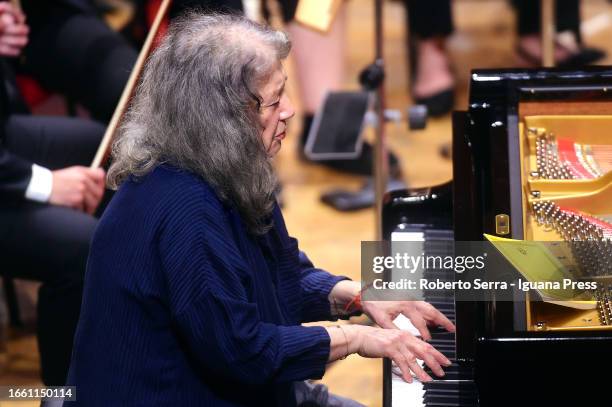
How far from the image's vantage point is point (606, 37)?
532 centimetres

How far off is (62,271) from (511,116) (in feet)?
4.01

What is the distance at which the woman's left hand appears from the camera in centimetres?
186

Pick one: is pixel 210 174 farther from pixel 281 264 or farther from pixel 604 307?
pixel 604 307

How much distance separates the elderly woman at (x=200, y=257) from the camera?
63.9 inches

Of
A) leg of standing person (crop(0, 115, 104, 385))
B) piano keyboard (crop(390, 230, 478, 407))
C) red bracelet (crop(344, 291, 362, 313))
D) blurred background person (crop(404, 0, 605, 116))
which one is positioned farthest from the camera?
blurred background person (crop(404, 0, 605, 116))

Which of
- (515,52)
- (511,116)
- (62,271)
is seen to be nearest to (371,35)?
(515,52)

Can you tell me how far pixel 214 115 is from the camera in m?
1.68

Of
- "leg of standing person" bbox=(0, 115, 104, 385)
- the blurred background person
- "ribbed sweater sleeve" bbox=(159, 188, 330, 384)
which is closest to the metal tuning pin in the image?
"ribbed sweater sleeve" bbox=(159, 188, 330, 384)

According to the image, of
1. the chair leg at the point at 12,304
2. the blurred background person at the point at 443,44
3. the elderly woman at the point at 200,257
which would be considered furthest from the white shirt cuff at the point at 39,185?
the blurred background person at the point at 443,44

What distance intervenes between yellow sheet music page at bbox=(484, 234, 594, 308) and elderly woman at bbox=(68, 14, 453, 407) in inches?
8.1

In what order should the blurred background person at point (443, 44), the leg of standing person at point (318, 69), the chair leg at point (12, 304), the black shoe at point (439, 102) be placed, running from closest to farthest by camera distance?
the chair leg at point (12, 304) → the leg of standing person at point (318, 69) → the blurred background person at point (443, 44) → the black shoe at point (439, 102)

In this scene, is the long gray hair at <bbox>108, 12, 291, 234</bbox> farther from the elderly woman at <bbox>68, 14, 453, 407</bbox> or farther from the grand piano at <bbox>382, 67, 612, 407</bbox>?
the grand piano at <bbox>382, 67, 612, 407</bbox>

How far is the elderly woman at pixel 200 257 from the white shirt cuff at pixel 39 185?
931mm

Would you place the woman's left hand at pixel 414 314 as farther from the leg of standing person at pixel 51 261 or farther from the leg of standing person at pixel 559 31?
the leg of standing person at pixel 559 31
